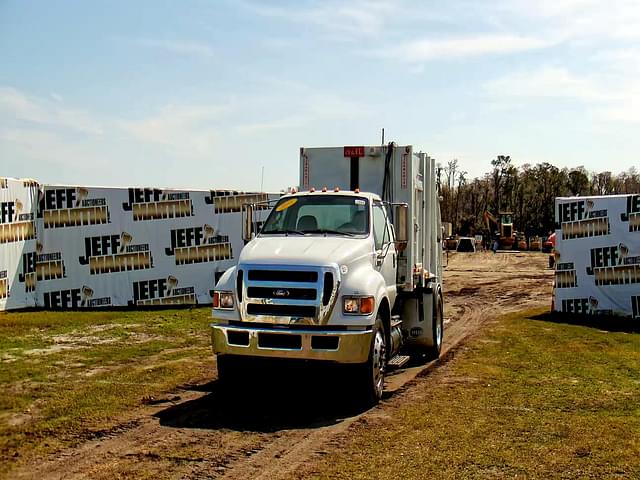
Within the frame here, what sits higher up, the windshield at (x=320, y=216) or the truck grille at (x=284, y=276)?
the windshield at (x=320, y=216)

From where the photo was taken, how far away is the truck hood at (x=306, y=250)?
27.3 feet

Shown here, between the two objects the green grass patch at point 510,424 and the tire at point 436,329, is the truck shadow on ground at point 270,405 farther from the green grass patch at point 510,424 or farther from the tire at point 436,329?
the tire at point 436,329

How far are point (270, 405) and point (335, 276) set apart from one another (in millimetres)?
1961

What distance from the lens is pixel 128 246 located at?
18906 millimetres

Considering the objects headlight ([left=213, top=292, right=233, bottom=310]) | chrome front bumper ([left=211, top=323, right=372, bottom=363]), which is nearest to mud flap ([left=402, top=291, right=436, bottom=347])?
chrome front bumper ([left=211, top=323, right=372, bottom=363])

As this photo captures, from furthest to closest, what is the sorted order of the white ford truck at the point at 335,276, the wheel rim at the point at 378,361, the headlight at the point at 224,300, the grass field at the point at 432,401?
the wheel rim at the point at 378,361 → the headlight at the point at 224,300 → the white ford truck at the point at 335,276 → the grass field at the point at 432,401

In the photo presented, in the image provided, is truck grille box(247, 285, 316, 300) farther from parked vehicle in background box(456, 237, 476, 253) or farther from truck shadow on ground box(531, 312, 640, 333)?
parked vehicle in background box(456, 237, 476, 253)

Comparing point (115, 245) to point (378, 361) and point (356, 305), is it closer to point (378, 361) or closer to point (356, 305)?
point (378, 361)

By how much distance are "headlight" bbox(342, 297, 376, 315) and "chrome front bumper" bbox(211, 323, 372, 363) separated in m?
0.22

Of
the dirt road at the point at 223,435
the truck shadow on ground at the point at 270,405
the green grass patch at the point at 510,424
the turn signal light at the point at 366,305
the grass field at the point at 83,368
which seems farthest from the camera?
the turn signal light at the point at 366,305

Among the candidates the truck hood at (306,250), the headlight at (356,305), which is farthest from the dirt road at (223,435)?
the truck hood at (306,250)

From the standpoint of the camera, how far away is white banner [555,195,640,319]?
711 inches

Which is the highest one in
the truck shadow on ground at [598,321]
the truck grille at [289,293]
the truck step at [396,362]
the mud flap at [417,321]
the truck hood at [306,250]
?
the truck hood at [306,250]

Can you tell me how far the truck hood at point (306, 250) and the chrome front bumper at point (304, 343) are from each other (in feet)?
2.66
